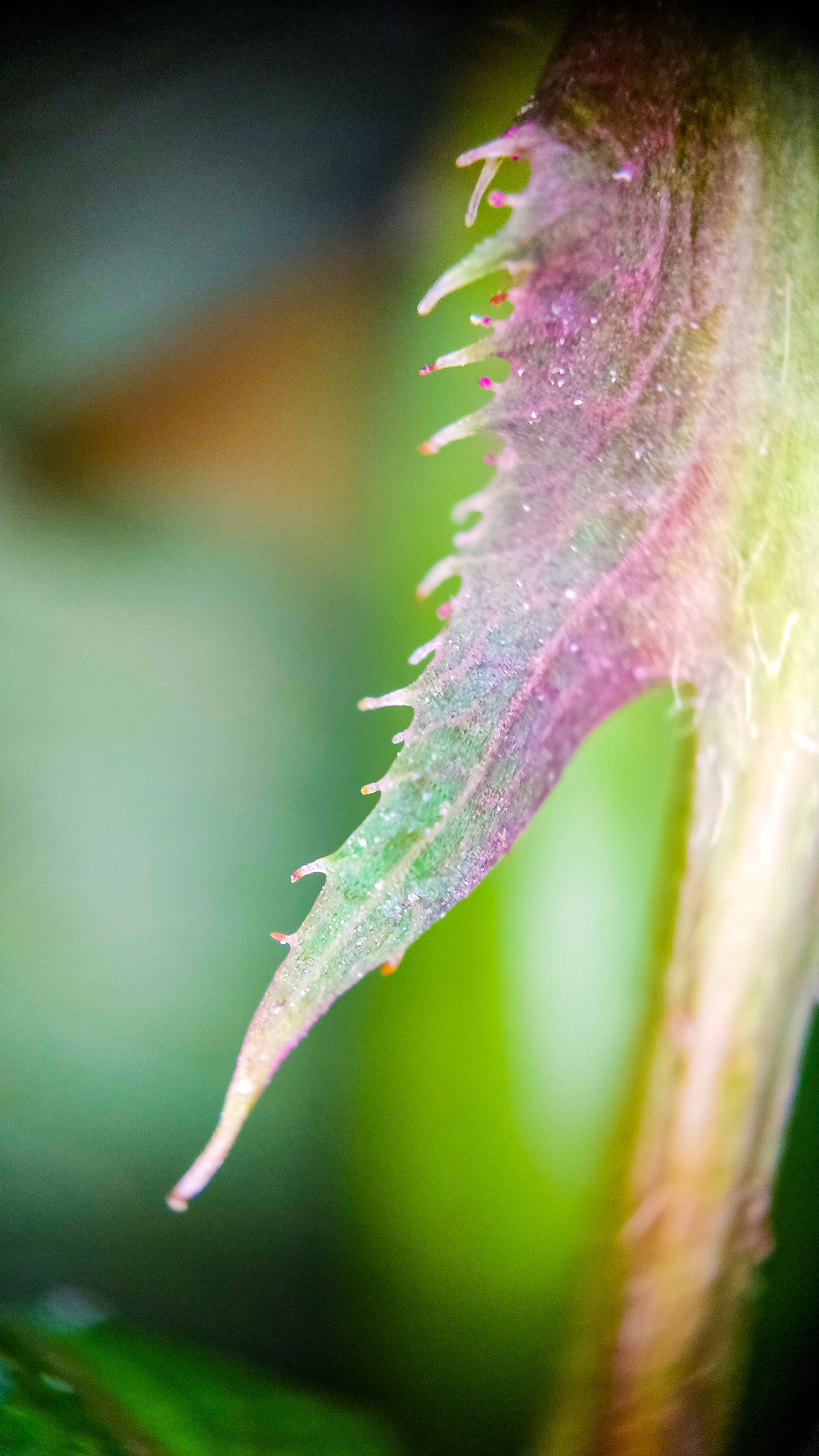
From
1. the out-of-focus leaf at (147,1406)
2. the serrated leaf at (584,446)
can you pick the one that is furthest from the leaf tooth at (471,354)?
the out-of-focus leaf at (147,1406)

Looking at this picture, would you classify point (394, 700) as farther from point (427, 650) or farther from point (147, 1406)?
point (147, 1406)

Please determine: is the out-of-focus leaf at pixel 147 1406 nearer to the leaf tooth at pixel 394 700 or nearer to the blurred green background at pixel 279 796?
the blurred green background at pixel 279 796

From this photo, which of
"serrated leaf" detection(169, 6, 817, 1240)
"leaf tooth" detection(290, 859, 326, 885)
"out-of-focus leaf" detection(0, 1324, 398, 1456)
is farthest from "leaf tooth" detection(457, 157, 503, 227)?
"out-of-focus leaf" detection(0, 1324, 398, 1456)

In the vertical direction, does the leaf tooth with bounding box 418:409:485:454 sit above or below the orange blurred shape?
below

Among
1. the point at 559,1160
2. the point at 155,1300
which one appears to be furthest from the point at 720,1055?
the point at 155,1300

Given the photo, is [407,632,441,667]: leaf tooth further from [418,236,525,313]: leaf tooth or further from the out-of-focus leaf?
the out-of-focus leaf

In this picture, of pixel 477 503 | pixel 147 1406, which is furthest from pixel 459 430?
pixel 147 1406
